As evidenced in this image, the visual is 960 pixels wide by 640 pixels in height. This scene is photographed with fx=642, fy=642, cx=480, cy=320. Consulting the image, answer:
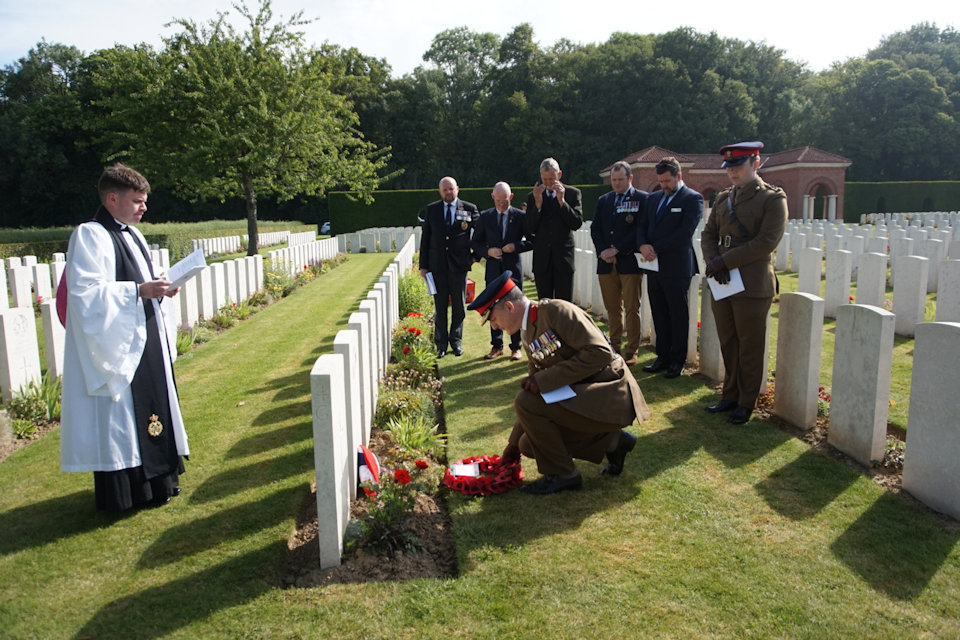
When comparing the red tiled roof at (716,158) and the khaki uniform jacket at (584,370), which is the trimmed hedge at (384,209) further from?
the khaki uniform jacket at (584,370)

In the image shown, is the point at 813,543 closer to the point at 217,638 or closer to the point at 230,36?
the point at 217,638

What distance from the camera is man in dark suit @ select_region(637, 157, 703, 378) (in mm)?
6113

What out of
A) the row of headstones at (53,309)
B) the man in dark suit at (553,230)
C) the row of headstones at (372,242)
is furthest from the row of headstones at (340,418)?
the row of headstones at (372,242)

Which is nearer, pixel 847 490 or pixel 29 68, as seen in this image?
pixel 847 490

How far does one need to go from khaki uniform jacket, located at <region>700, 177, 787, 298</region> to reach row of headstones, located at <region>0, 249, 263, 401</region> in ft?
13.5

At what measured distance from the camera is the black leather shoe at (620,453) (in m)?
4.09

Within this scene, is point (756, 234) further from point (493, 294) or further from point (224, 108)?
point (224, 108)

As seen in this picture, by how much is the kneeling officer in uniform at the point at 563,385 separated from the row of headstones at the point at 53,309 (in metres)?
2.26

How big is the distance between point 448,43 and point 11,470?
221ft

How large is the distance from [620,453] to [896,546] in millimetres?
1518

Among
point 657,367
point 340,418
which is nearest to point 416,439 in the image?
point 340,418

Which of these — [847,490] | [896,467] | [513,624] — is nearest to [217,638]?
[513,624]

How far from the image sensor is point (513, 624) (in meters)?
2.71

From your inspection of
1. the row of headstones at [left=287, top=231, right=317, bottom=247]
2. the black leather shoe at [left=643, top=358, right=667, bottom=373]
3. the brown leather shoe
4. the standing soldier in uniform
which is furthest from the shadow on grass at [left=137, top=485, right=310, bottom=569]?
the row of headstones at [left=287, top=231, right=317, bottom=247]
